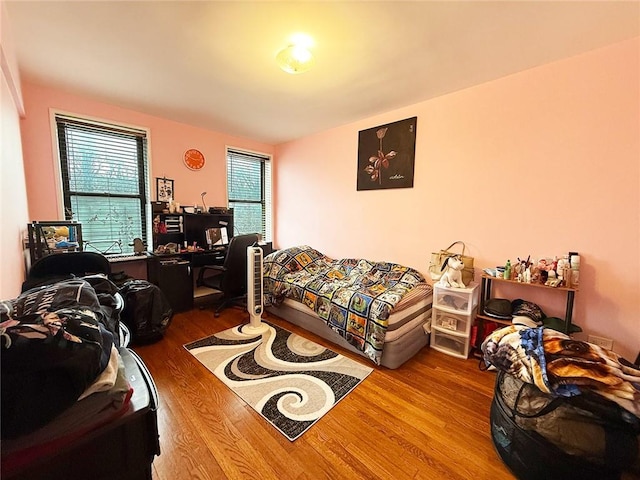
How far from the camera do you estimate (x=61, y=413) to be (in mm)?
584

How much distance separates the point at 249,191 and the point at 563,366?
4.14 m

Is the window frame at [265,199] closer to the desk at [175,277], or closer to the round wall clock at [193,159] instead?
the round wall clock at [193,159]

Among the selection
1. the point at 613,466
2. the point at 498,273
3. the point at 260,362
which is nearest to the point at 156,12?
the point at 260,362

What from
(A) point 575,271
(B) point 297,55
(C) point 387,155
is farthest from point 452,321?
(B) point 297,55

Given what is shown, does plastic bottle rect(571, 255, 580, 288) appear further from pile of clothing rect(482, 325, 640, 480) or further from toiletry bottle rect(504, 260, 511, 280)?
pile of clothing rect(482, 325, 640, 480)

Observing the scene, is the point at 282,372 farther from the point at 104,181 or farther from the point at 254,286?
the point at 104,181

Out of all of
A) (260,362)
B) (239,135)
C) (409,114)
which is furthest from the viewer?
(239,135)

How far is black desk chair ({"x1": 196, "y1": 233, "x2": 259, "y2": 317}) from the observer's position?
300cm

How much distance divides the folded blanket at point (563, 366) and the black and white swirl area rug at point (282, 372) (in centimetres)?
106

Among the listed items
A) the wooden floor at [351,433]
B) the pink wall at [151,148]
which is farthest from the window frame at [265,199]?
the wooden floor at [351,433]

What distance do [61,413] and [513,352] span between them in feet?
5.99

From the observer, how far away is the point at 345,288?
2.64 meters

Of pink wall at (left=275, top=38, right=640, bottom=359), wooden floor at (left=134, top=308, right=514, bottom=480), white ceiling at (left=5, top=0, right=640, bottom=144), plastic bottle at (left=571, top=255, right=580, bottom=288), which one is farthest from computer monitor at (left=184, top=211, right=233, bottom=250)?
plastic bottle at (left=571, top=255, right=580, bottom=288)

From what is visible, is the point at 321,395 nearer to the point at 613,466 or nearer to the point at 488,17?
the point at 613,466
